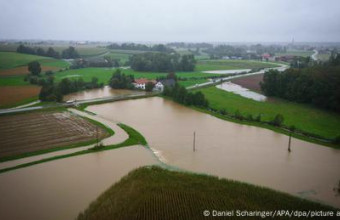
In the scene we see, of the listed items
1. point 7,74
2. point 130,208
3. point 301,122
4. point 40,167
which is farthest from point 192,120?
point 7,74

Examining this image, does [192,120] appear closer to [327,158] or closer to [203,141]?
[203,141]

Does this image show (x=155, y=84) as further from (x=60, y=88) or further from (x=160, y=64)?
(x=160, y=64)

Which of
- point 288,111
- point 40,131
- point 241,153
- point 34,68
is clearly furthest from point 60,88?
point 288,111

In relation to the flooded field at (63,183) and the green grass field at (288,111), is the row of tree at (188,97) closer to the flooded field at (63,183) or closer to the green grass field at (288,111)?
the green grass field at (288,111)

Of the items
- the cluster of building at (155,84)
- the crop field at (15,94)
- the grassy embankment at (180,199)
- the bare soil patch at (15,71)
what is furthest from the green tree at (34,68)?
the grassy embankment at (180,199)

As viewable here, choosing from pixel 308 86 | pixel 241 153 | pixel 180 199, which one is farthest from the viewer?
pixel 308 86
